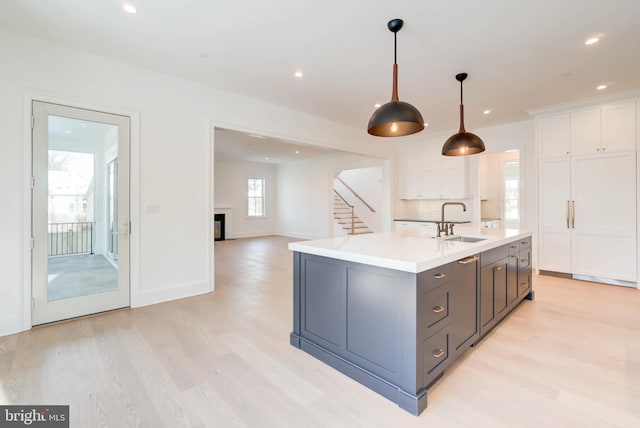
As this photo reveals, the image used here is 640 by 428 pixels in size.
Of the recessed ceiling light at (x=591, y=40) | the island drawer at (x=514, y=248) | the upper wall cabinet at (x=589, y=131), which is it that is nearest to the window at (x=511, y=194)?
the upper wall cabinet at (x=589, y=131)

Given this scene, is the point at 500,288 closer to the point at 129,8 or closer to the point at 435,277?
the point at 435,277

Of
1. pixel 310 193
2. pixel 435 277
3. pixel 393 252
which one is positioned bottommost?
pixel 435 277

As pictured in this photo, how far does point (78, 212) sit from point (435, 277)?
12.0ft

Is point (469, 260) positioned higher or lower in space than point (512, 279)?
higher

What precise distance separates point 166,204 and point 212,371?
2304mm

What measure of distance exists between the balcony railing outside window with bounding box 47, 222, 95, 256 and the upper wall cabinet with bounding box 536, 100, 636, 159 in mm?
6660

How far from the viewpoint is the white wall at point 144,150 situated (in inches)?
108

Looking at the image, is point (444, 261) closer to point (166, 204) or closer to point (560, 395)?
point (560, 395)

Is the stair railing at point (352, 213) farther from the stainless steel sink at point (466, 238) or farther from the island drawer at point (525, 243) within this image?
the stainless steel sink at point (466, 238)

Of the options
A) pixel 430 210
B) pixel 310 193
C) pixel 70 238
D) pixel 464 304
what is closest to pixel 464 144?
pixel 464 304

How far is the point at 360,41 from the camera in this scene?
287 centimetres

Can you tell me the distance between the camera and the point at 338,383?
1.99 m

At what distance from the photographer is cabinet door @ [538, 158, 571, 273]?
473 cm

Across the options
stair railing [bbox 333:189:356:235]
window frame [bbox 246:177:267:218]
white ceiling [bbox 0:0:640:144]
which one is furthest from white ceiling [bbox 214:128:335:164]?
white ceiling [bbox 0:0:640:144]
